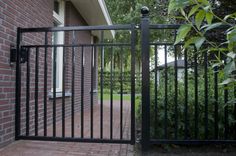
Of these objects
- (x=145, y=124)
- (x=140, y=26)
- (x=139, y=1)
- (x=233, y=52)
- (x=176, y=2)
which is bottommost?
(x=145, y=124)

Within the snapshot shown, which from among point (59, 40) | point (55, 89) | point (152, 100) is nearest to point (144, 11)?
point (152, 100)

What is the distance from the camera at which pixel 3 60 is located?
3244mm

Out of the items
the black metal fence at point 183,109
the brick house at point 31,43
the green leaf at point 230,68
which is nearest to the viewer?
the green leaf at point 230,68

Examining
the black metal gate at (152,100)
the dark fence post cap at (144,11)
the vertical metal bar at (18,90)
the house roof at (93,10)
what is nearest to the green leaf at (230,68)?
the black metal gate at (152,100)

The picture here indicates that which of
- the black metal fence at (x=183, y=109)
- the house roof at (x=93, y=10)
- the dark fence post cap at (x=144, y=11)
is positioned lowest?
the black metal fence at (x=183, y=109)

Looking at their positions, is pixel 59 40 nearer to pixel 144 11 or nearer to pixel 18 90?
pixel 18 90

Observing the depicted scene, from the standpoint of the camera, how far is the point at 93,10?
6.96m

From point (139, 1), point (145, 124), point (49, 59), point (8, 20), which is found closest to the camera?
point (145, 124)

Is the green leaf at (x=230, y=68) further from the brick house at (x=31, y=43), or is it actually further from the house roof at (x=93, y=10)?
the house roof at (x=93, y=10)

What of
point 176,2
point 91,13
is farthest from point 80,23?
point 176,2

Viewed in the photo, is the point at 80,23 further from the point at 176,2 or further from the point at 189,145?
the point at 176,2

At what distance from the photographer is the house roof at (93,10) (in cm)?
629

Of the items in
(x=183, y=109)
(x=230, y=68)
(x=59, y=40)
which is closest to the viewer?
(x=230, y=68)

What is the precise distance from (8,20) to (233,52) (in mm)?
2764
